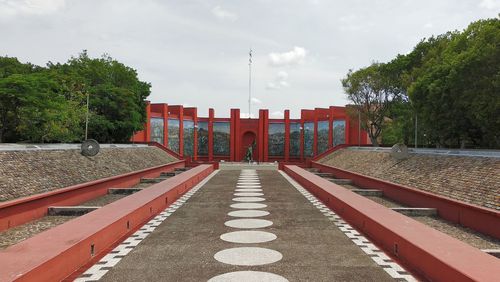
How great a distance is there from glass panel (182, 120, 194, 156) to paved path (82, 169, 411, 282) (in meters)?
46.2

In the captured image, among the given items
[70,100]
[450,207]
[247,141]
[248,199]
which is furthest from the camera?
[247,141]

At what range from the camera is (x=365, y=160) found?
89.9ft

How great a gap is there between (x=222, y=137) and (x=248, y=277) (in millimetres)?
55204

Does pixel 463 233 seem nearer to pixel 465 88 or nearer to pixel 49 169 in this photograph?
pixel 49 169

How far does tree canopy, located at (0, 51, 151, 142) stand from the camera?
87.4ft

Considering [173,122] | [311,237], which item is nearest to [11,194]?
[311,237]

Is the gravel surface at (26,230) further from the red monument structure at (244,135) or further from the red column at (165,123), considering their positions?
the red monument structure at (244,135)

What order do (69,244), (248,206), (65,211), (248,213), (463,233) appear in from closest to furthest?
(69,244), (463,233), (65,211), (248,213), (248,206)

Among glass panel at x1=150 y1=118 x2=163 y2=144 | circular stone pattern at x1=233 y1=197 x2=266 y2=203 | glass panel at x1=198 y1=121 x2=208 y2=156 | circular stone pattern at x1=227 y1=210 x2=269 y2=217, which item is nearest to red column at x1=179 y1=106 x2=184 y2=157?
glass panel at x1=150 y1=118 x2=163 y2=144

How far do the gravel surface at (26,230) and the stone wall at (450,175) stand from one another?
1213 cm

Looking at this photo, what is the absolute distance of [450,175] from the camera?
1489cm

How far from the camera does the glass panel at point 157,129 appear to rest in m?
52.8

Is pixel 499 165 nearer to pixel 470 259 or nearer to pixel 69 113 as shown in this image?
pixel 470 259

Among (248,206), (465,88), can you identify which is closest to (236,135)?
(465,88)
